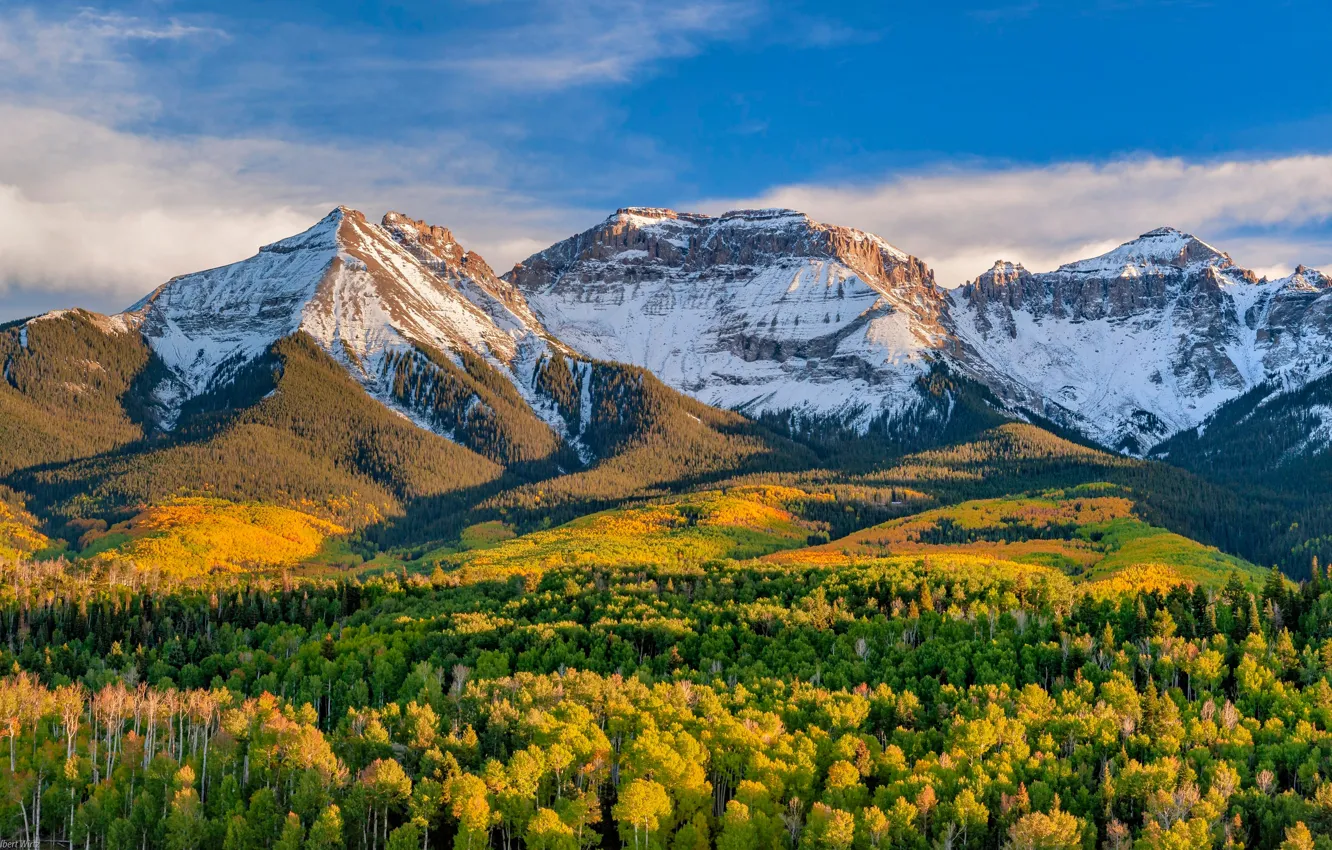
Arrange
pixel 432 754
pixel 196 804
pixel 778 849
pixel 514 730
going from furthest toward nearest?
1. pixel 514 730
2. pixel 432 754
3. pixel 196 804
4. pixel 778 849

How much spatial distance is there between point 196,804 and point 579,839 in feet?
108

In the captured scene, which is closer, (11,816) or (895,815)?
(895,815)

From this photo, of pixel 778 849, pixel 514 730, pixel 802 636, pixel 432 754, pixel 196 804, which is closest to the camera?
pixel 778 849

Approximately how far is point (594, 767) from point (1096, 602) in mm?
86570

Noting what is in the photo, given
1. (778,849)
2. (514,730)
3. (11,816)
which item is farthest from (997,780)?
(11,816)

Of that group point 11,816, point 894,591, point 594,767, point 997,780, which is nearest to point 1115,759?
point 997,780

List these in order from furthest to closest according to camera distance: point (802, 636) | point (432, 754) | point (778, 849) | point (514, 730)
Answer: point (802, 636) < point (514, 730) < point (432, 754) < point (778, 849)

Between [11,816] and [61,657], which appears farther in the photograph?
[61,657]

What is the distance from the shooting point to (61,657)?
548 feet

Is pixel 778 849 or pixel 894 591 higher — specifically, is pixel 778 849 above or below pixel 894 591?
below

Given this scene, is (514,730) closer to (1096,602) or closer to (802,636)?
(802,636)

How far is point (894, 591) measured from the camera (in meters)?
174

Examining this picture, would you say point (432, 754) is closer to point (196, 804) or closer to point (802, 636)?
point (196, 804)

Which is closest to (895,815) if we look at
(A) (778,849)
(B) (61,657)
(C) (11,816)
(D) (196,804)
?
(A) (778,849)
